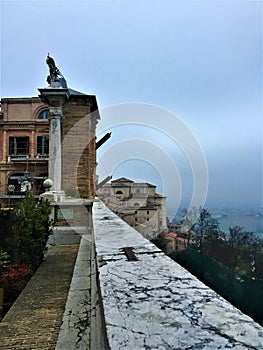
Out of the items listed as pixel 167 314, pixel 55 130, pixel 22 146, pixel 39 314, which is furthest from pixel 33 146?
pixel 167 314

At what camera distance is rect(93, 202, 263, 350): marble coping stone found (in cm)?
75

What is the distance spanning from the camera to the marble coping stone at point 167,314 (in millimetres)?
750

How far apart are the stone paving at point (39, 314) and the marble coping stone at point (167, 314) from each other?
1.64m

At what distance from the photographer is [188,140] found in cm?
1120

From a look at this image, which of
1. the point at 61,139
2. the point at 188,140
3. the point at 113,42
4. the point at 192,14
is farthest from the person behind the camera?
the point at 113,42

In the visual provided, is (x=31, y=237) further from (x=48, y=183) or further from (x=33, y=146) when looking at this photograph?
(x=33, y=146)

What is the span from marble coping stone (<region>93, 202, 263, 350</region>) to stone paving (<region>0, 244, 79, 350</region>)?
64.4 inches

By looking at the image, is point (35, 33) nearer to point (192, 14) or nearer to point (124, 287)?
point (192, 14)

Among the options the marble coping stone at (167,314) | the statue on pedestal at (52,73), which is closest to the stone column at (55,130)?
the statue on pedestal at (52,73)

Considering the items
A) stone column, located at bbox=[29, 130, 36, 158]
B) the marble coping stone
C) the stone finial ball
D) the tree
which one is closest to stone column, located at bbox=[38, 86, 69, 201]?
the stone finial ball

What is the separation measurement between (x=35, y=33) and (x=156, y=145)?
7.26 metres

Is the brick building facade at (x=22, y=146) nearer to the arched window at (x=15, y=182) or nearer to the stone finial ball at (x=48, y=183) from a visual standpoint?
the arched window at (x=15, y=182)

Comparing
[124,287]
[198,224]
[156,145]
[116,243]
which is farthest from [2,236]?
[198,224]

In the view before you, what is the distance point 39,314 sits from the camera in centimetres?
302
